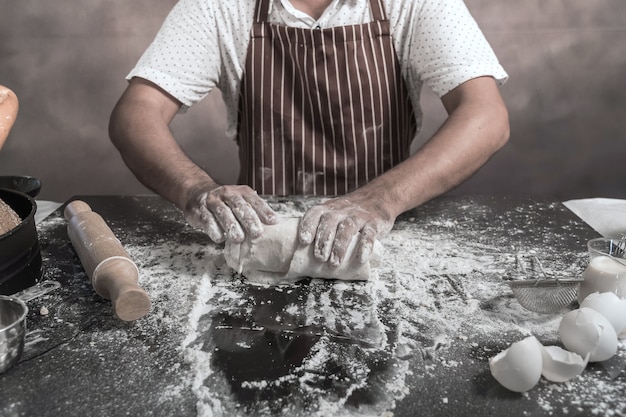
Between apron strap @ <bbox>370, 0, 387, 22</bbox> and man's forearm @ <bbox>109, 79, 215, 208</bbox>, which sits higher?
apron strap @ <bbox>370, 0, 387, 22</bbox>

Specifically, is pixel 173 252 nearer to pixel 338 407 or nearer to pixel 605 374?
pixel 338 407

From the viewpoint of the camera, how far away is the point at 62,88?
9.54 ft

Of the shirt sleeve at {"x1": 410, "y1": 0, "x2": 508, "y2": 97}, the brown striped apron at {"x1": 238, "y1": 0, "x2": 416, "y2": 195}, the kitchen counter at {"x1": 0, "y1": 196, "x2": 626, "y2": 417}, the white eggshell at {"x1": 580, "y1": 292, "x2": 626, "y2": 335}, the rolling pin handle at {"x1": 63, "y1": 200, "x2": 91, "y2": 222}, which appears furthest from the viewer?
the brown striped apron at {"x1": 238, "y1": 0, "x2": 416, "y2": 195}

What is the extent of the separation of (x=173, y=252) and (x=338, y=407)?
2.34 feet

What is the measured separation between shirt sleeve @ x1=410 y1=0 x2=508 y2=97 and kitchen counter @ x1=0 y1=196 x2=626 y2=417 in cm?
55

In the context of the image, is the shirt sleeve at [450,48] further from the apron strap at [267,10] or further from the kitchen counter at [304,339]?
the kitchen counter at [304,339]

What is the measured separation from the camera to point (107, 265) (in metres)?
1.15

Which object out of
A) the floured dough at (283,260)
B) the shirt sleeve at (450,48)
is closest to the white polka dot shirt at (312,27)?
the shirt sleeve at (450,48)

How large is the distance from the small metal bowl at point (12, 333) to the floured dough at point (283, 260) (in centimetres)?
44

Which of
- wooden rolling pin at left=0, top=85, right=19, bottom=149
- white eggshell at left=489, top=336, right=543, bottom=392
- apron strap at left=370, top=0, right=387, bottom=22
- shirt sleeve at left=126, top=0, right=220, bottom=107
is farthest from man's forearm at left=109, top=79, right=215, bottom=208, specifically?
white eggshell at left=489, top=336, right=543, bottom=392

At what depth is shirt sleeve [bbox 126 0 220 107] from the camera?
1.90m

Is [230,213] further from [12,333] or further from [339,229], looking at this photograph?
[12,333]

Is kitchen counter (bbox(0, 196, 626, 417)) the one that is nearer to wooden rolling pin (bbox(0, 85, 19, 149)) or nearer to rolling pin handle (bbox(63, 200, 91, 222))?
rolling pin handle (bbox(63, 200, 91, 222))

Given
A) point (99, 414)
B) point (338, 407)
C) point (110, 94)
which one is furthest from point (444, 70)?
point (110, 94)
